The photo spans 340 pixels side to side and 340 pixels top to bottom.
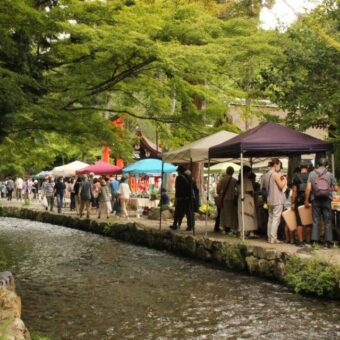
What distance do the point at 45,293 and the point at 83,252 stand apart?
5678 mm

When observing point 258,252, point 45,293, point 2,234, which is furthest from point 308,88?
point 2,234

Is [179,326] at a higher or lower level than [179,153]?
lower

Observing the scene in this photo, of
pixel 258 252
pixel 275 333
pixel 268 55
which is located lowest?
pixel 275 333

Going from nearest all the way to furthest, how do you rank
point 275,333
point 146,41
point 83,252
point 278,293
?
1. point 275,333
2. point 278,293
3. point 146,41
4. point 83,252

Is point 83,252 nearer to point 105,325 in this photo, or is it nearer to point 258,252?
point 258,252

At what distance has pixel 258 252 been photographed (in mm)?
10984

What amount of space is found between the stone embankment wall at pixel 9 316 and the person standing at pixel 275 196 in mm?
6833

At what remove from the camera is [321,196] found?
11.2 metres

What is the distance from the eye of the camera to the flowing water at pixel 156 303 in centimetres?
721

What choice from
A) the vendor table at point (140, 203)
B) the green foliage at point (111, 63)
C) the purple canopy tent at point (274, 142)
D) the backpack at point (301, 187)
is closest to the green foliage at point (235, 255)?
the purple canopy tent at point (274, 142)

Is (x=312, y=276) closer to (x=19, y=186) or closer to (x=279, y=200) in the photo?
(x=279, y=200)

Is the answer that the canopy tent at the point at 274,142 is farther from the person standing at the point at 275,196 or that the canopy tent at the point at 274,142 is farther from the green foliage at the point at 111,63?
the green foliage at the point at 111,63

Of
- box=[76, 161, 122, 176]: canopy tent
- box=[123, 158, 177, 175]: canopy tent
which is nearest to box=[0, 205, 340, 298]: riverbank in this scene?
box=[123, 158, 177, 175]: canopy tent

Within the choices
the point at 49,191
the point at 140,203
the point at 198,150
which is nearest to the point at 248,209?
the point at 198,150
